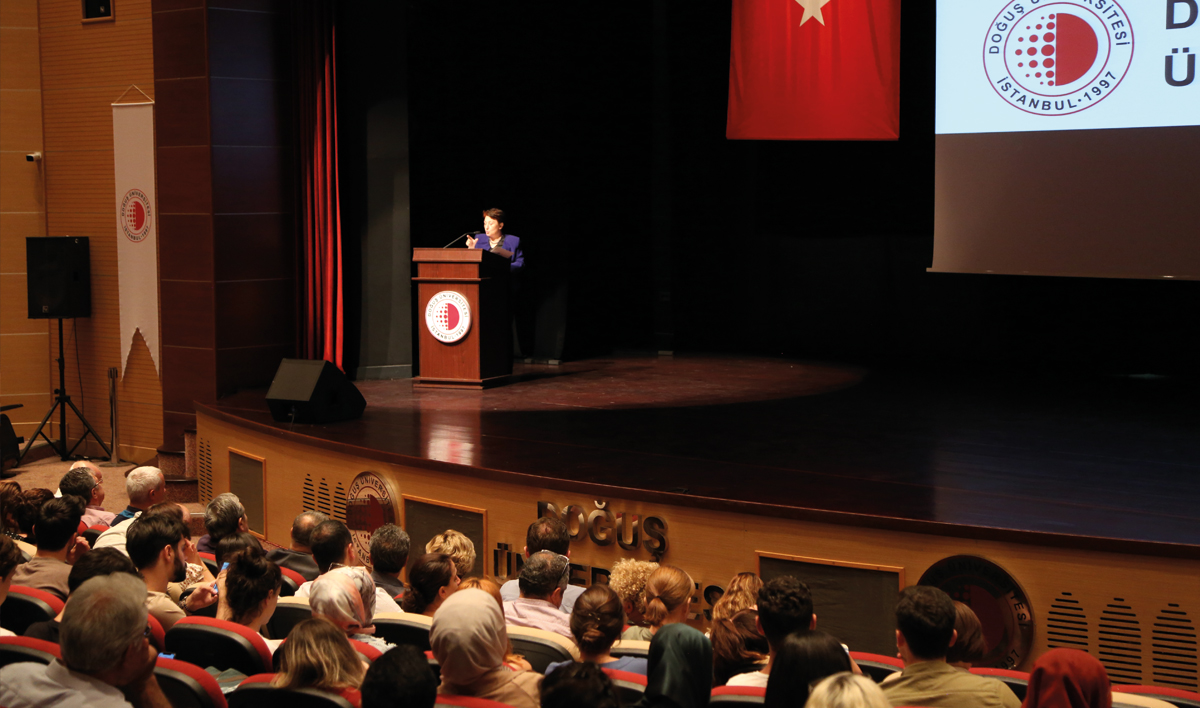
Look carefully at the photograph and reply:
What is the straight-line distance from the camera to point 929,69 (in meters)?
8.59

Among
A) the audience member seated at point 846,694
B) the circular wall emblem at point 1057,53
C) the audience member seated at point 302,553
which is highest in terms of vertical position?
the circular wall emblem at point 1057,53

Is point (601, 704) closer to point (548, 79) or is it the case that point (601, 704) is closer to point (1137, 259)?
point (1137, 259)

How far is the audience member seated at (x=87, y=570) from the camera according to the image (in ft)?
9.73

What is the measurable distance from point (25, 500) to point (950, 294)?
6.73 metres

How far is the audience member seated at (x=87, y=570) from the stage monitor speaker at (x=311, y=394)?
310 centimetres

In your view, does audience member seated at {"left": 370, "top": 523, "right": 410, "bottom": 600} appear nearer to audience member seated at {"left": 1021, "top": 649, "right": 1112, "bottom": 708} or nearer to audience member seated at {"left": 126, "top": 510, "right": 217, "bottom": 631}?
audience member seated at {"left": 126, "top": 510, "right": 217, "bottom": 631}

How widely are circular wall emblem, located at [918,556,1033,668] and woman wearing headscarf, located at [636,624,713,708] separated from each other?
192cm

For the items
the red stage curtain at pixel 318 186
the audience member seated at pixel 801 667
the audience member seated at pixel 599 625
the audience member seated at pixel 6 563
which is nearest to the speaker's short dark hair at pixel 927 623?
the audience member seated at pixel 801 667

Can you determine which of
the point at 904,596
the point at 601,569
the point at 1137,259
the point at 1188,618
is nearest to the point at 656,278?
the point at 1137,259

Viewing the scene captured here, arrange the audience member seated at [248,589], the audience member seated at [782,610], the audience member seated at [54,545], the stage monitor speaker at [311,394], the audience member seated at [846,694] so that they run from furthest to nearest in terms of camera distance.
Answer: the stage monitor speaker at [311,394] → the audience member seated at [54,545] → the audience member seated at [248,589] → the audience member seated at [782,610] → the audience member seated at [846,694]

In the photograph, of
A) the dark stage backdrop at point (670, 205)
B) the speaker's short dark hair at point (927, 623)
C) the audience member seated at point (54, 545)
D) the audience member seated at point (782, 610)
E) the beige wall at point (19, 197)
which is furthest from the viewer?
the beige wall at point (19, 197)

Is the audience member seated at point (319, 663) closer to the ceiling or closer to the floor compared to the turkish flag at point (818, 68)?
closer to the floor

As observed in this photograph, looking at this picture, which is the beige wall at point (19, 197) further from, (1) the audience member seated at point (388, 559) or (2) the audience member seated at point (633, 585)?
(2) the audience member seated at point (633, 585)

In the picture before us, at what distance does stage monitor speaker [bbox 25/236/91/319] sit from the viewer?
8336 mm
